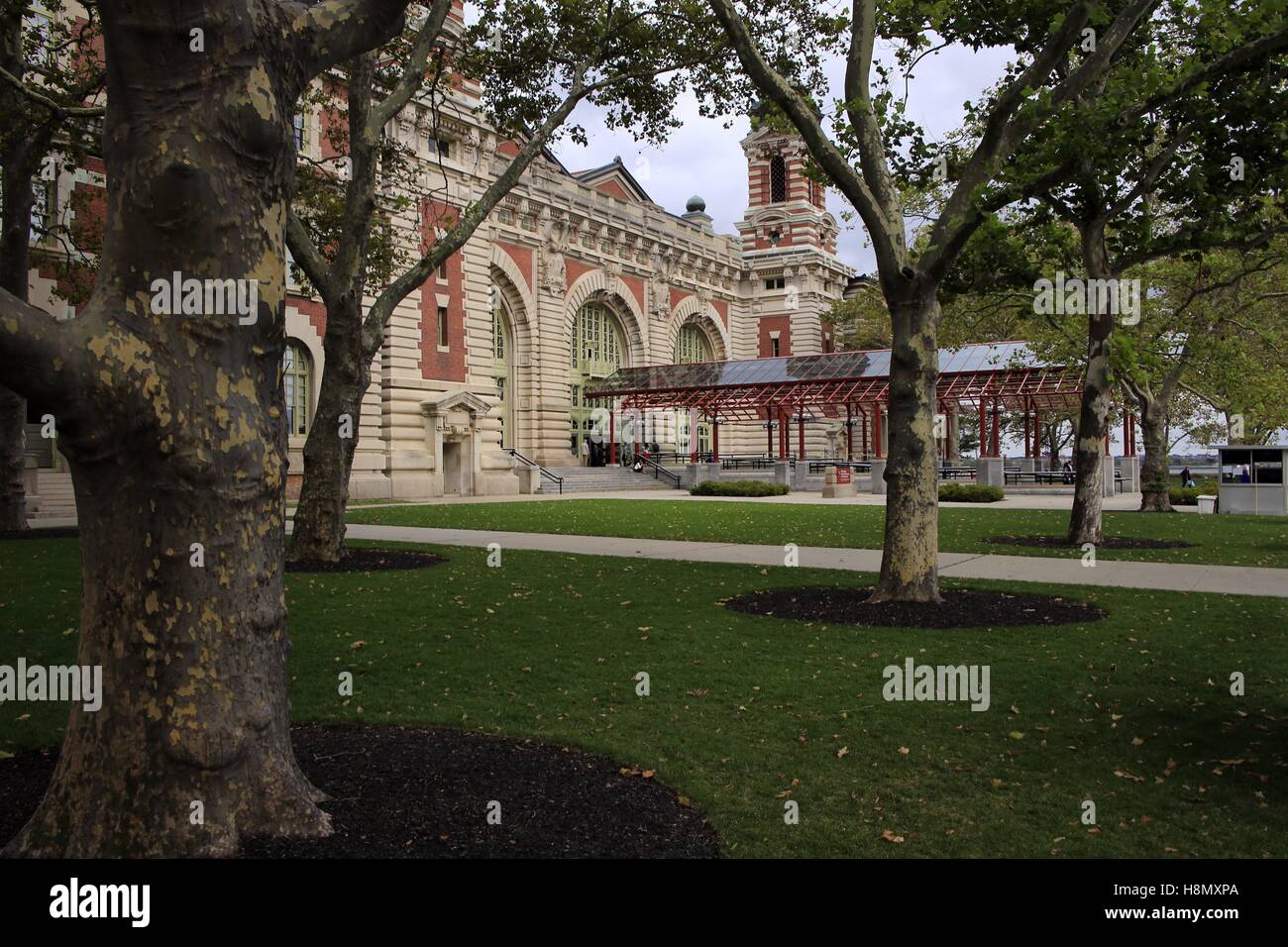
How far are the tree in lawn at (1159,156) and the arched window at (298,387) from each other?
25815 mm

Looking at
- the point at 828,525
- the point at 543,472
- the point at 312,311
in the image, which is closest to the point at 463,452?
the point at 543,472

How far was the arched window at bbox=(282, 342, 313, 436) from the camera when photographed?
3459 cm

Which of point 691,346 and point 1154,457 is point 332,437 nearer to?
point 1154,457

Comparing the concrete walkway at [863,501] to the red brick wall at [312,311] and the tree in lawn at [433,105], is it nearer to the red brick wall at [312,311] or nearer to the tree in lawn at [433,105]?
the red brick wall at [312,311]

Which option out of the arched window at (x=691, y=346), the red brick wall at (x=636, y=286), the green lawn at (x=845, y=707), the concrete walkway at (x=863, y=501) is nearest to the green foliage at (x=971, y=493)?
the concrete walkway at (x=863, y=501)

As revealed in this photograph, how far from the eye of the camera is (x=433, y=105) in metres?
16.8

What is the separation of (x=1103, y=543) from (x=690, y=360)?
48635mm

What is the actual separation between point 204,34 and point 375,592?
8.37 m

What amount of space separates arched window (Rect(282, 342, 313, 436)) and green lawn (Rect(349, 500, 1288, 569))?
848cm

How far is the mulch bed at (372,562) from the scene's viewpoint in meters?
13.7

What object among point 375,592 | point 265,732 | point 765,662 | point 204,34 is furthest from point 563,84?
point 265,732

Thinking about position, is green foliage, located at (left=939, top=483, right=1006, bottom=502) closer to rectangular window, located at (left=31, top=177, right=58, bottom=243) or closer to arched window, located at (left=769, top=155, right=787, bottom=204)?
rectangular window, located at (left=31, top=177, right=58, bottom=243)

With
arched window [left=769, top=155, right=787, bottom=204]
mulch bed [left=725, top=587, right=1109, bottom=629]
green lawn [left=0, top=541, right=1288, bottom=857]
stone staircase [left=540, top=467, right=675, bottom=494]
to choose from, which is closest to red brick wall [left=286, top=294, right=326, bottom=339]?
stone staircase [left=540, top=467, right=675, bottom=494]
